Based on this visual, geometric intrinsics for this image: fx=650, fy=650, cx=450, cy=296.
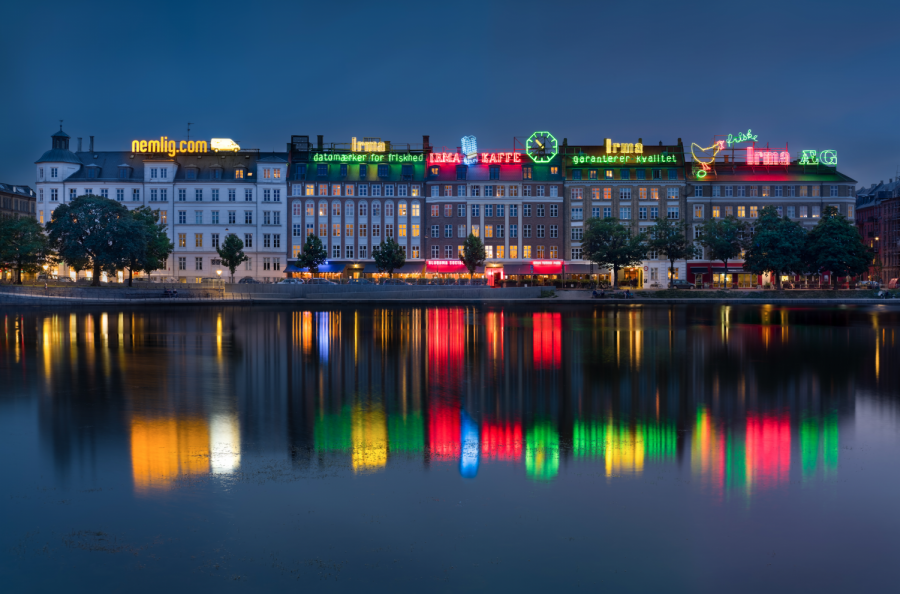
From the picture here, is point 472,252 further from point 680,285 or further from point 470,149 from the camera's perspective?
point 680,285

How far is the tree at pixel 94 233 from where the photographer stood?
72438mm

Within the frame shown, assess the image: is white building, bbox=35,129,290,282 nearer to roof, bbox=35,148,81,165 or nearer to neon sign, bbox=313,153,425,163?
roof, bbox=35,148,81,165

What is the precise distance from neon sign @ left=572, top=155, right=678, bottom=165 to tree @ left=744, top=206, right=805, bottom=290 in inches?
750

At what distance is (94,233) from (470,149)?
174ft

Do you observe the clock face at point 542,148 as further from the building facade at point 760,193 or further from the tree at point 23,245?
the tree at point 23,245

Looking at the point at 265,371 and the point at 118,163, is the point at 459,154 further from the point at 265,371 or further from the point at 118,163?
the point at 265,371

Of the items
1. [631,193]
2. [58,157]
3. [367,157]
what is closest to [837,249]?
[631,193]

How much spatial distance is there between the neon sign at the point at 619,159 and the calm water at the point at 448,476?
79.1m

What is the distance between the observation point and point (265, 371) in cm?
2380

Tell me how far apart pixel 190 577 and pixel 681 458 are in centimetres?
936

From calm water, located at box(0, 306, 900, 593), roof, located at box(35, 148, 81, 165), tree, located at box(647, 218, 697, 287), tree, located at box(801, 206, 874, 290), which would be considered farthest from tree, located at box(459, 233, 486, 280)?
calm water, located at box(0, 306, 900, 593)

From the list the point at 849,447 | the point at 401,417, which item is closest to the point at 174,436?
the point at 401,417

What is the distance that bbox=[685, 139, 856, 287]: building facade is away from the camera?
9950 centimetres

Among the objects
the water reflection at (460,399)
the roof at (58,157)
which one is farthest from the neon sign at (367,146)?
the water reflection at (460,399)
